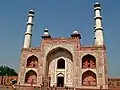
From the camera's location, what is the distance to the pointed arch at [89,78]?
66.9 ft

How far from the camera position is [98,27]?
73.2ft

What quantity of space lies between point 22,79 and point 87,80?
7.44 m

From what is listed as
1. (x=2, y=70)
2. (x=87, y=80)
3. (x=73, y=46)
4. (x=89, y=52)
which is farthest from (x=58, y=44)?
(x=2, y=70)

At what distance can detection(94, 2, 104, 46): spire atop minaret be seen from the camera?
21.7m

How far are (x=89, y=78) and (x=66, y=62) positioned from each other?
330 cm

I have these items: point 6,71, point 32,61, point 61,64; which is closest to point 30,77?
point 32,61

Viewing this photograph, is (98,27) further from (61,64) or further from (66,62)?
(61,64)

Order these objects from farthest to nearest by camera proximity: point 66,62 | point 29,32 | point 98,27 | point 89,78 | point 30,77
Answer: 1. point 29,32
2. point 30,77
3. point 98,27
4. point 66,62
5. point 89,78

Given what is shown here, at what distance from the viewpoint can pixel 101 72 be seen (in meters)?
19.8

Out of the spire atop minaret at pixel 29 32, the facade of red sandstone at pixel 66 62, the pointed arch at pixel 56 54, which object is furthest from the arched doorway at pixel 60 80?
the spire atop minaret at pixel 29 32

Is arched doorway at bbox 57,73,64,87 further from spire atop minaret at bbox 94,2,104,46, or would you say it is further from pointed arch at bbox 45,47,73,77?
spire atop minaret at bbox 94,2,104,46

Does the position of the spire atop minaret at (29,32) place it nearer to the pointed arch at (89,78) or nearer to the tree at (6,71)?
the pointed arch at (89,78)

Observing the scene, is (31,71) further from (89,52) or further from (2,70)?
(2,70)

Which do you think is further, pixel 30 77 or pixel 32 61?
pixel 32 61
